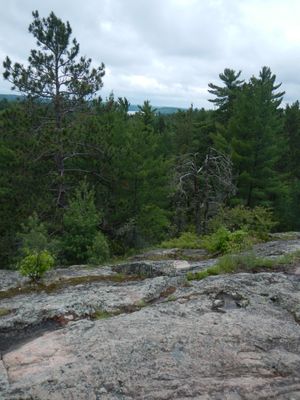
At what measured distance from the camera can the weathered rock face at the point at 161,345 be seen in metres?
3.48

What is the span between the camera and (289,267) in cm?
698

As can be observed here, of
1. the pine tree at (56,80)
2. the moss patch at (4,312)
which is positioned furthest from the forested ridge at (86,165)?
the moss patch at (4,312)

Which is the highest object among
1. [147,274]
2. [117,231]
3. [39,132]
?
[39,132]

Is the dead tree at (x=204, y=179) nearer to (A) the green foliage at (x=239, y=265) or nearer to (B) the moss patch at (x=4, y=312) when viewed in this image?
(A) the green foliage at (x=239, y=265)

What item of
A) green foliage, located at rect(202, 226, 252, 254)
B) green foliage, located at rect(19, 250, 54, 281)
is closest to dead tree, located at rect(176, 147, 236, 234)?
green foliage, located at rect(202, 226, 252, 254)

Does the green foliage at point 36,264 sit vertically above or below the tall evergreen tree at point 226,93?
below

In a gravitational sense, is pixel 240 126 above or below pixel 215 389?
above

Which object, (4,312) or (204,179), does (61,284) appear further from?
(204,179)

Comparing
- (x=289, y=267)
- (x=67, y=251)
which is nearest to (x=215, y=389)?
(x=289, y=267)

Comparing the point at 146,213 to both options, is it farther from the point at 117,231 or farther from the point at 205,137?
the point at 205,137

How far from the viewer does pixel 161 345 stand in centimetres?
405

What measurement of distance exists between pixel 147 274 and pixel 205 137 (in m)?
26.0

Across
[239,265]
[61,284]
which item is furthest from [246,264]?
[61,284]

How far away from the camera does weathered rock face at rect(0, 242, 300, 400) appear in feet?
11.4
